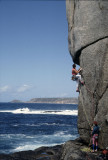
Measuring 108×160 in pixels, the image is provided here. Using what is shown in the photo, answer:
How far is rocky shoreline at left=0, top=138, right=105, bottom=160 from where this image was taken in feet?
43.6

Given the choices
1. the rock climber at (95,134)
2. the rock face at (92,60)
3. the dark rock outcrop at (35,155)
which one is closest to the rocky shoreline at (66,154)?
the dark rock outcrop at (35,155)

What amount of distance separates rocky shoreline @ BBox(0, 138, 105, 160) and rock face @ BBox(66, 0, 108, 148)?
1027 millimetres

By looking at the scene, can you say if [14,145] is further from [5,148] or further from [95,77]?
[95,77]

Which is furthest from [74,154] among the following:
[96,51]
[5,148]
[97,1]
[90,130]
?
[5,148]

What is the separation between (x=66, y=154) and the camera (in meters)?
14.7

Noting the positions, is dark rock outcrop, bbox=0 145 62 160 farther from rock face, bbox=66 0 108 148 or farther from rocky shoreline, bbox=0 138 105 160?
rock face, bbox=66 0 108 148

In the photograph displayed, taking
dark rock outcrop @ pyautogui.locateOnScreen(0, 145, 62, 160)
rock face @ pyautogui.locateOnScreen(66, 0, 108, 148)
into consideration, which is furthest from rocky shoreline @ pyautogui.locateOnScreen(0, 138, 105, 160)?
rock face @ pyautogui.locateOnScreen(66, 0, 108, 148)

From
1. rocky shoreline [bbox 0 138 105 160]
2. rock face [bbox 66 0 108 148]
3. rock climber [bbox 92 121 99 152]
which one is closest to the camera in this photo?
rocky shoreline [bbox 0 138 105 160]

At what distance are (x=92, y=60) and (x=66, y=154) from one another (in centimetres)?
715

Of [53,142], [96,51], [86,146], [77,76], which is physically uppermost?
[96,51]

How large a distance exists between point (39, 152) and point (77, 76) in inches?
364

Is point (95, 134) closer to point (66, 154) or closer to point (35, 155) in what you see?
point (66, 154)

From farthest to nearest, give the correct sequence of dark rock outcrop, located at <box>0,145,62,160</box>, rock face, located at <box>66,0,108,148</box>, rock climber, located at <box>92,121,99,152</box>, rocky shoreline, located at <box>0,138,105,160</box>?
dark rock outcrop, located at <box>0,145,62,160</box>, rock face, located at <box>66,0,108,148</box>, rock climber, located at <box>92,121,99,152</box>, rocky shoreline, located at <box>0,138,105,160</box>

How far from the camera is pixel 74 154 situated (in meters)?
13.3
